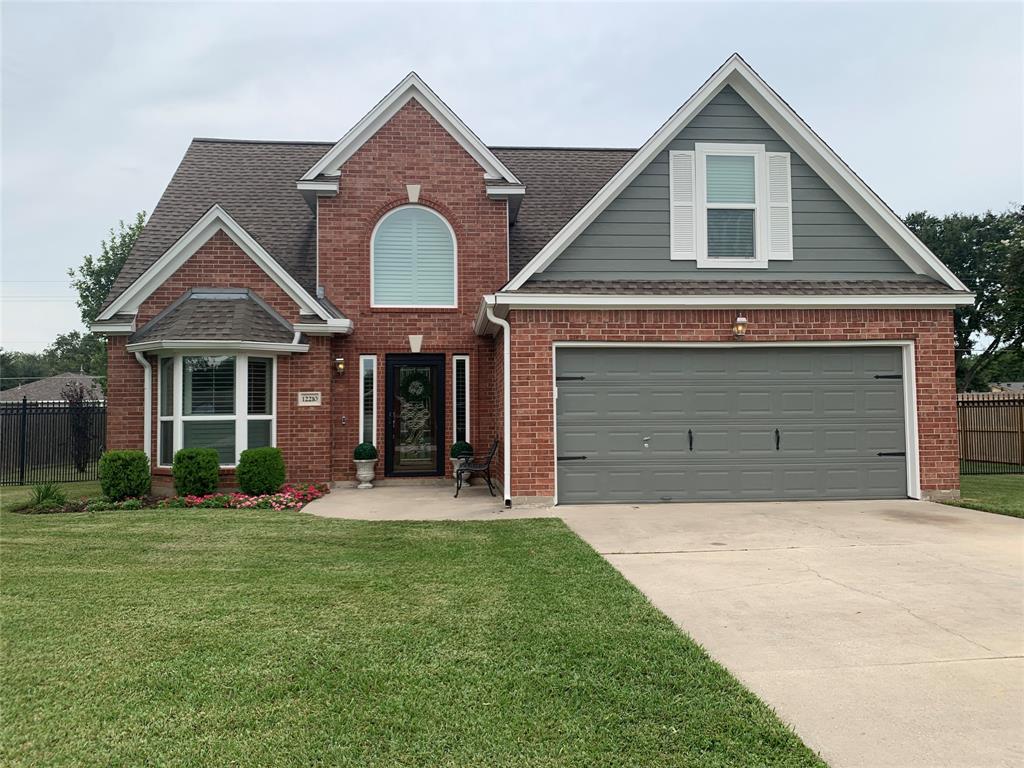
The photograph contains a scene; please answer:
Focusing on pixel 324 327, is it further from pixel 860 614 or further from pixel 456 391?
pixel 860 614

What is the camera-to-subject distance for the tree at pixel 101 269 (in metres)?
35.8

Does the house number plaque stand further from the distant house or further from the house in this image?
the distant house

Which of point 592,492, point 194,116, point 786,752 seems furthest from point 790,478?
point 194,116

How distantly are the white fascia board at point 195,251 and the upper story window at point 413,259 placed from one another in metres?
1.59

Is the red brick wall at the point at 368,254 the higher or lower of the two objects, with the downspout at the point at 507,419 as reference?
higher

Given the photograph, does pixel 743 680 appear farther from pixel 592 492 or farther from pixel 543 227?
pixel 543 227

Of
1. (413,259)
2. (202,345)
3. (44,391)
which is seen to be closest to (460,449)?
(413,259)

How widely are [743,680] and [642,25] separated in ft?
41.0

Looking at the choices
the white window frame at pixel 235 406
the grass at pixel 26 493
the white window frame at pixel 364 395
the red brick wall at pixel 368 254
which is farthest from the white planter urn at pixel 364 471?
the grass at pixel 26 493

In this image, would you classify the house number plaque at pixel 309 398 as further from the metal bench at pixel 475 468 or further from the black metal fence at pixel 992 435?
the black metal fence at pixel 992 435

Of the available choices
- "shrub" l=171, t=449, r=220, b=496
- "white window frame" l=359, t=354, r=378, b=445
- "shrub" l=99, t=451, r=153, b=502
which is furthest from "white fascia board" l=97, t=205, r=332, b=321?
"shrub" l=171, t=449, r=220, b=496

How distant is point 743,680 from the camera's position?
3.60 m

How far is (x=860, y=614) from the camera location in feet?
15.6

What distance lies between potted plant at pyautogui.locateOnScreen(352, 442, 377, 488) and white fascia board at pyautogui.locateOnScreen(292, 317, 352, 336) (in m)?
2.30
